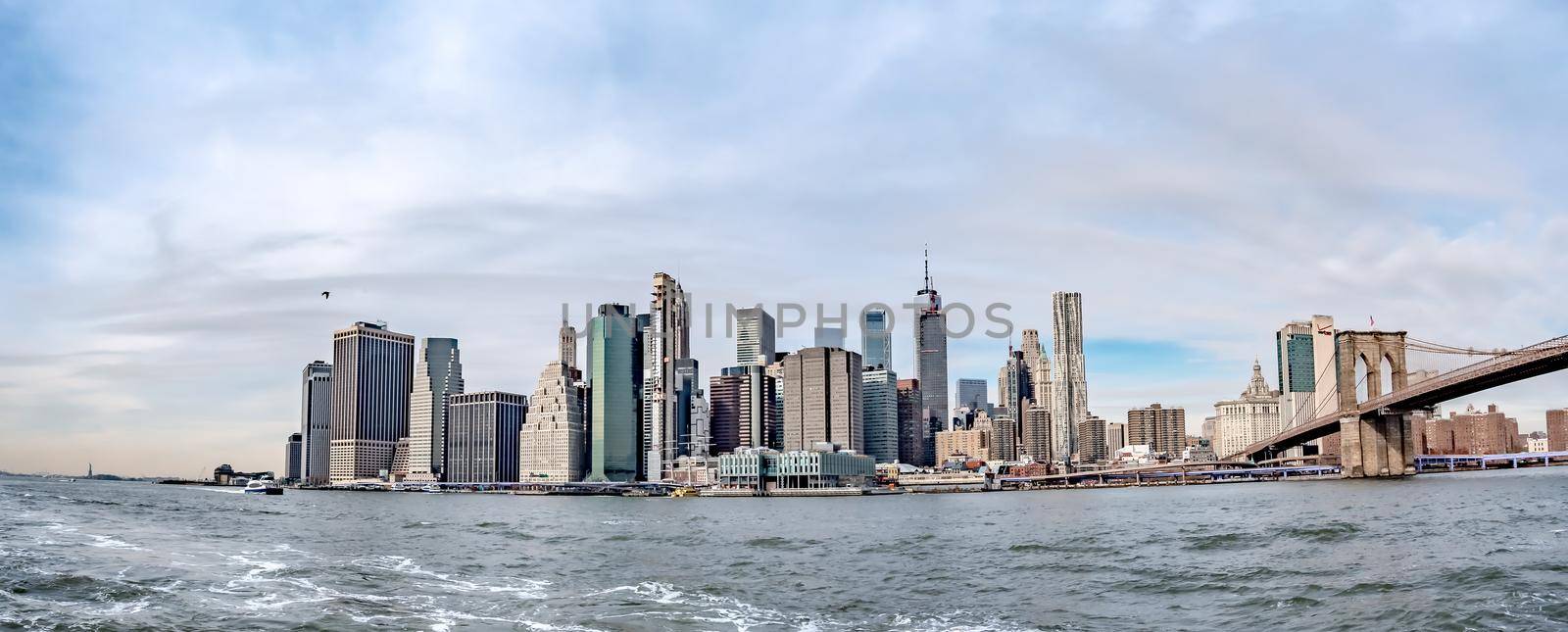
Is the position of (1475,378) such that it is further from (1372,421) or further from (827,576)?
(827,576)

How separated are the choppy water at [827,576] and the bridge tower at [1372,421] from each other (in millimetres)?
60423

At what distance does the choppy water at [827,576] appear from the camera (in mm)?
26438

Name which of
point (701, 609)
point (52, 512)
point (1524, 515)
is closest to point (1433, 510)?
point (1524, 515)

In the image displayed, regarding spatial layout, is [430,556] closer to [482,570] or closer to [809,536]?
[482,570]

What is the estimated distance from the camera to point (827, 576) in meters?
37.2

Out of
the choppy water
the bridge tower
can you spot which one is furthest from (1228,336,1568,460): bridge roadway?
the choppy water

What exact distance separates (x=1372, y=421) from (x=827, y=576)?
101m

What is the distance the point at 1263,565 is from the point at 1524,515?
2511 cm

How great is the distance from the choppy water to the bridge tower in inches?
2379

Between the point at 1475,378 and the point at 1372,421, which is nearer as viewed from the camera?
the point at 1475,378

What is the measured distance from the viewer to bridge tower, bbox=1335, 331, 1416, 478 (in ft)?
384

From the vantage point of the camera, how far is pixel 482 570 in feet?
129

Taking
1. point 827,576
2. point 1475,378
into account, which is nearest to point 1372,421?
point 1475,378

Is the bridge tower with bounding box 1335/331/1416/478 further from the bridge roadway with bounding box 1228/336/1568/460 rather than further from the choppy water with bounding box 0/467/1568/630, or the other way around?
the choppy water with bounding box 0/467/1568/630
